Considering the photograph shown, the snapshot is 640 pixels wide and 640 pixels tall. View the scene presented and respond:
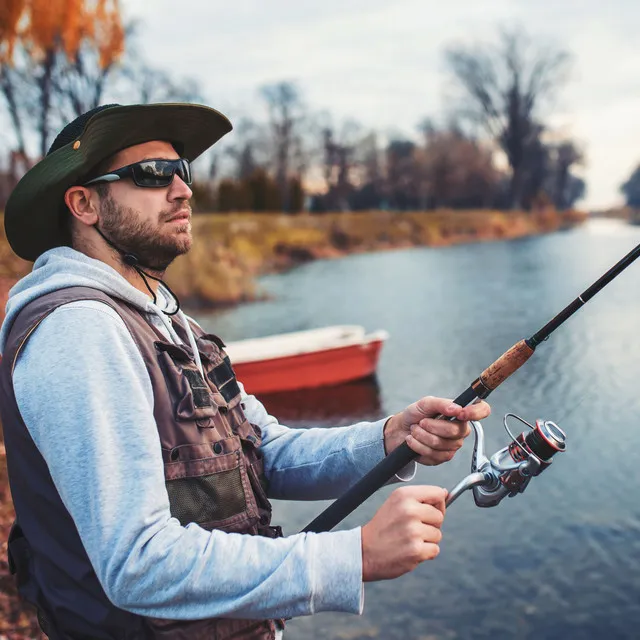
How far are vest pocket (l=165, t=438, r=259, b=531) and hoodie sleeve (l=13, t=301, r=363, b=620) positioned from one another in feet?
0.53

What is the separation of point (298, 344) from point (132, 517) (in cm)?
1040

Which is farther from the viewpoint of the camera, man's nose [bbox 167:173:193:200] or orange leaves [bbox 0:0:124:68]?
orange leaves [bbox 0:0:124:68]

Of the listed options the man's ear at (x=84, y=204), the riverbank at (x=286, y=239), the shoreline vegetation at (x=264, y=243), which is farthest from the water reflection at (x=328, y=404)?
the man's ear at (x=84, y=204)

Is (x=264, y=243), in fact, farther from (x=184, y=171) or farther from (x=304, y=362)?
(x=184, y=171)

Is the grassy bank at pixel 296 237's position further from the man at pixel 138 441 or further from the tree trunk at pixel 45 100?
the man at pixel 138 441

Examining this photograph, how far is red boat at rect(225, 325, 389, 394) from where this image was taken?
34.7 ft

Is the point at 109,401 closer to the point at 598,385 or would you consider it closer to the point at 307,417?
the point at 307,417

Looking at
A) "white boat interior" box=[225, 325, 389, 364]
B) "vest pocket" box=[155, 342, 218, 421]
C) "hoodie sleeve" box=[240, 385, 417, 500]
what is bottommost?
"white boat interior" box=[225, 325, 389, 364]

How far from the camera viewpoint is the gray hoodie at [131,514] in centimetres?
137

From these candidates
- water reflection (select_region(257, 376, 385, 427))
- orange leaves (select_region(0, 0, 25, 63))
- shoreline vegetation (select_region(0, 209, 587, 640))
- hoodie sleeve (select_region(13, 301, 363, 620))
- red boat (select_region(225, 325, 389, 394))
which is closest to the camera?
hoodie sleeve (select_region(13, 301, 363, 620))

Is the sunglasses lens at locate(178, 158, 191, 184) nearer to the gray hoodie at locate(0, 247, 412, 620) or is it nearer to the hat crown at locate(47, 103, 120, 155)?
the hat crown at locate(47, 103, 120, 155)

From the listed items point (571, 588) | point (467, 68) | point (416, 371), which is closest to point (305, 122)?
point (467, 68)

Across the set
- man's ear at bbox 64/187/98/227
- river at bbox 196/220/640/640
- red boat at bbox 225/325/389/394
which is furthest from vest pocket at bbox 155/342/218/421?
red boat at bbox 225/325/389/394

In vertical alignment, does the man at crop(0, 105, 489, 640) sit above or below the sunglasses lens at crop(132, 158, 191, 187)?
below
